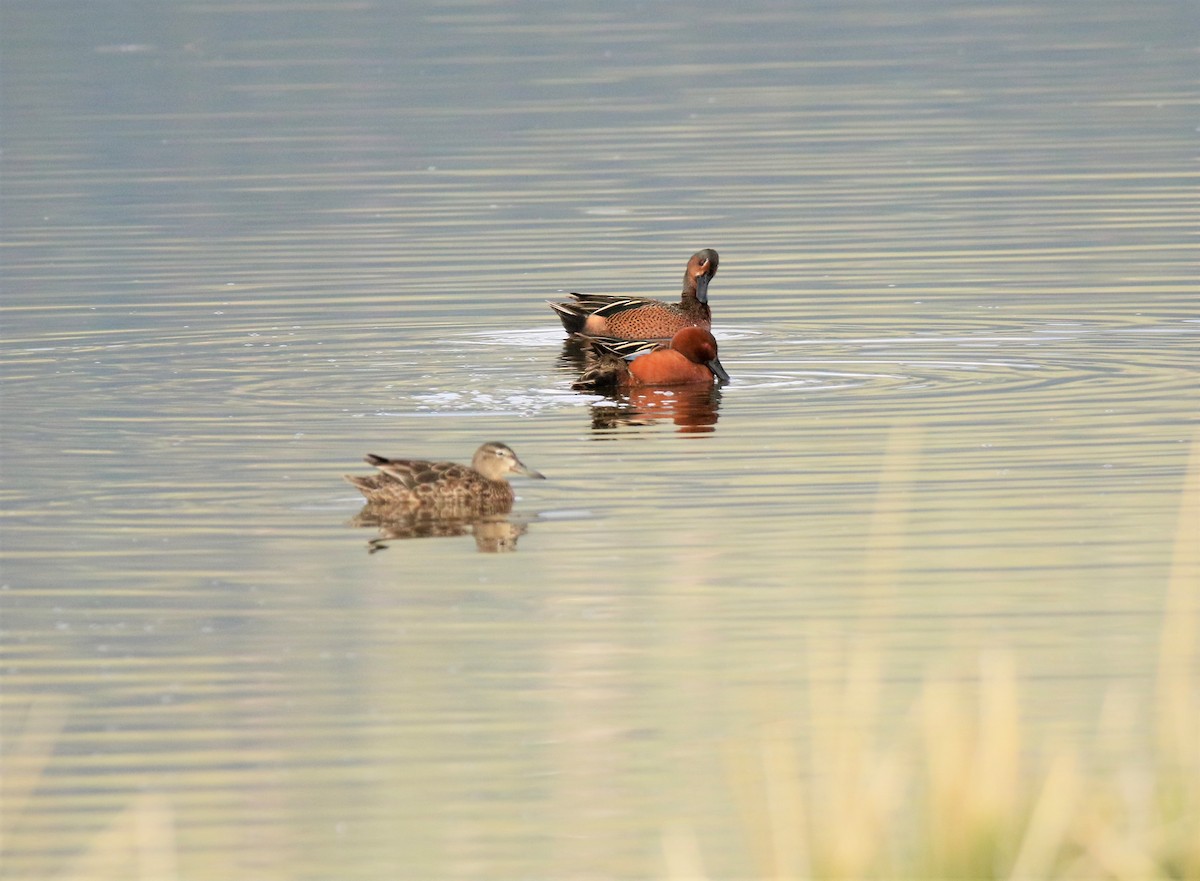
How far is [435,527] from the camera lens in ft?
43.8

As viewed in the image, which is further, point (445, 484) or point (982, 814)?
point (445, 484)

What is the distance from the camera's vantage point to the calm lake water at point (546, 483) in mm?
9289

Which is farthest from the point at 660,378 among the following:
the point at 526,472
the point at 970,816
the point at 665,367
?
the point at 970,816

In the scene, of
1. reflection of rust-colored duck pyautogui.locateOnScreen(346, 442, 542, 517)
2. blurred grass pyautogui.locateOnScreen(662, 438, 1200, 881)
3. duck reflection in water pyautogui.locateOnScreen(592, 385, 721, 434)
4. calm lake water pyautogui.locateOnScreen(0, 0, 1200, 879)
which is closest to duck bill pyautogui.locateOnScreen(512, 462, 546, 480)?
reflection of rust-colored duck pyautogui.locateOnScreen(346, 442, 542, 517)

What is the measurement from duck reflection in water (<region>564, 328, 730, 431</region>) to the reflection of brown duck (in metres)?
3.32

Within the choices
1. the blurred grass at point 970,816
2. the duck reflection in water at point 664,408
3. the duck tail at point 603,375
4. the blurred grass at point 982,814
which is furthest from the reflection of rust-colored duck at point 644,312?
the blurred grass at point 982,814

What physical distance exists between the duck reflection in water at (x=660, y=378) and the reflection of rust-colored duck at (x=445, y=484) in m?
3.29

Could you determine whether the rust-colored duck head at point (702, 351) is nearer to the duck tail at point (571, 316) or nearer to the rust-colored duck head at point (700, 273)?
the rust-colored duck head at point (700, 273)

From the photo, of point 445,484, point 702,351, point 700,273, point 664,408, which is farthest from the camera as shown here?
point 700,273

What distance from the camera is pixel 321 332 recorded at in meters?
20.5

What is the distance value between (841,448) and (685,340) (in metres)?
3.06

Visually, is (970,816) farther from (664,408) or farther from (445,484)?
(664,408)

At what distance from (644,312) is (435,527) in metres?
7.48

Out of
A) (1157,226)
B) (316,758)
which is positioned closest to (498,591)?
(316,758)
